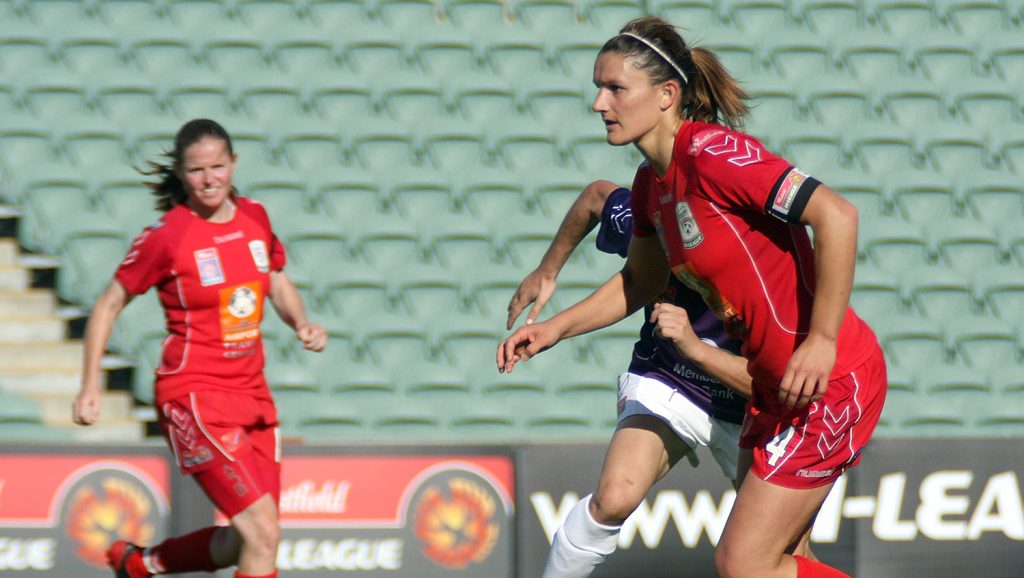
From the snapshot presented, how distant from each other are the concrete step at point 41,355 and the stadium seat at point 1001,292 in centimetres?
476

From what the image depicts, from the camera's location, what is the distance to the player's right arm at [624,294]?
11.4 ft

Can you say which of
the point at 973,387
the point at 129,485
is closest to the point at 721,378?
the point at 129,485

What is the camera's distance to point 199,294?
13.8 feet

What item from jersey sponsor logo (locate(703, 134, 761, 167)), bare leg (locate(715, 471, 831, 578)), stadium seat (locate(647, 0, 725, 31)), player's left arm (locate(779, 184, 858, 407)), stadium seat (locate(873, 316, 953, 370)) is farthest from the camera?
stadium seat (locate(647, 0, 725, 31))

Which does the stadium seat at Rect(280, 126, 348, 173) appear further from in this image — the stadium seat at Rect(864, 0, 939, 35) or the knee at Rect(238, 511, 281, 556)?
the stadium seat at Rect(864, 0, 939, 35)

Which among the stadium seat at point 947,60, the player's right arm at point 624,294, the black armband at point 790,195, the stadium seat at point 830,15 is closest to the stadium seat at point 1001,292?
the stadium seat at point 947,60

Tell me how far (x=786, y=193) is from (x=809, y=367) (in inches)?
15.4

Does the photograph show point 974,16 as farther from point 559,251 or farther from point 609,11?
point 559,251

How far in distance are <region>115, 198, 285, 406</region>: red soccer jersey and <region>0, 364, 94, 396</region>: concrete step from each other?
194 centimetres

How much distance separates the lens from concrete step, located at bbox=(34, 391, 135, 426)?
585 centimetres

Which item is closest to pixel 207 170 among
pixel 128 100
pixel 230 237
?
pixel 230 237

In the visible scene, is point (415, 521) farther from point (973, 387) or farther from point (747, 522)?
point (973, 387)

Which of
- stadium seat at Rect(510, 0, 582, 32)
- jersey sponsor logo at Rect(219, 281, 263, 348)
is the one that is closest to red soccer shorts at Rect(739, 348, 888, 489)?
jersey sponsor logo at Rect(219, 281, 263, 348)

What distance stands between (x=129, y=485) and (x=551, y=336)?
2373mm
